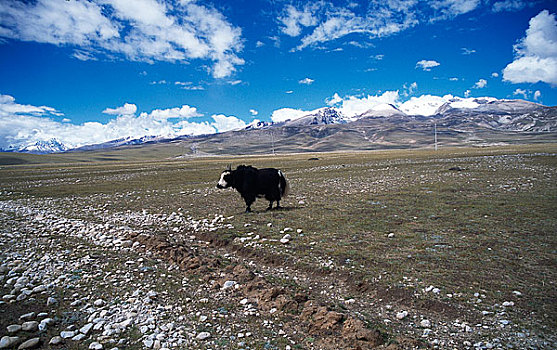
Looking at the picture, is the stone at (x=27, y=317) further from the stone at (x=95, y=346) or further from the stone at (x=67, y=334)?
the stone at (x=95, y=346)

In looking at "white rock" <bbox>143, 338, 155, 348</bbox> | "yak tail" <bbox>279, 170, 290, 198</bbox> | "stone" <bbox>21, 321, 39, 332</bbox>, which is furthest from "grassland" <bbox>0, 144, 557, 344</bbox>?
"stone" <bbox>21, 321, 39, 332</bbox>

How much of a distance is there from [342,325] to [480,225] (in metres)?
8.63

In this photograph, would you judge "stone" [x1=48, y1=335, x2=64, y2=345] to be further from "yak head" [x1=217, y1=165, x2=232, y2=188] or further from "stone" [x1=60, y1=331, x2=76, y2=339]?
"yak head" [x1=217, y1=165, x2=232, y2=188]

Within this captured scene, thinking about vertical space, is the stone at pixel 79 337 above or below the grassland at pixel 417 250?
above

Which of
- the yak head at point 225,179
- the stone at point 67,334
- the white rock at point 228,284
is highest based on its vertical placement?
→ the yak head at point 225,179

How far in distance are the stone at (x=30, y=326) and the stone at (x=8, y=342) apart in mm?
428

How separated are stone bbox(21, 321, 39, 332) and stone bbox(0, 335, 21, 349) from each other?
0.43 m

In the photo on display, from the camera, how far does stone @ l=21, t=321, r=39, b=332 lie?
594 centimetres

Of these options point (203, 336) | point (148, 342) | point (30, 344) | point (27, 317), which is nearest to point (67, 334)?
point (30, 344)

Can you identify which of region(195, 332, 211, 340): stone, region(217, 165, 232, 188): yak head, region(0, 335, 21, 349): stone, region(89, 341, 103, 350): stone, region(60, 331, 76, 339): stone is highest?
region(217, 165, 232, 188): yak head

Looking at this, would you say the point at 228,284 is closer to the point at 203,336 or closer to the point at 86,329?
the point at 203,336

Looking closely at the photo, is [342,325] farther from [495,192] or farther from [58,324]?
[495,192]

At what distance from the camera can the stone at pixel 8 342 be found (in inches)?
212

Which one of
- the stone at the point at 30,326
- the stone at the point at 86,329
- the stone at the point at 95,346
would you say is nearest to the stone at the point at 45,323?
the stone at the point at 30,326
